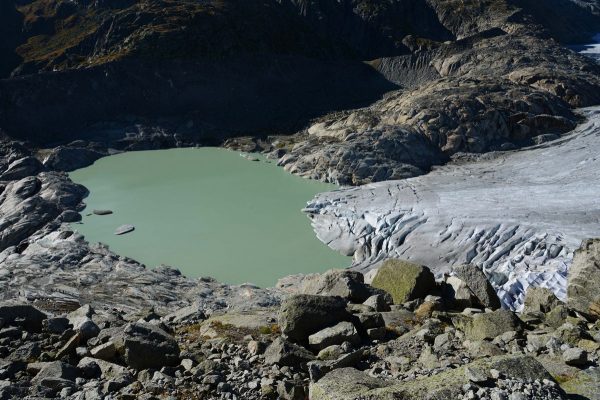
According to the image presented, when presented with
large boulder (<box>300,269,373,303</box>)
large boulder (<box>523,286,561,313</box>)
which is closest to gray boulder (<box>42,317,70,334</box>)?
large boulder (<box>300,269,373,303</box>)

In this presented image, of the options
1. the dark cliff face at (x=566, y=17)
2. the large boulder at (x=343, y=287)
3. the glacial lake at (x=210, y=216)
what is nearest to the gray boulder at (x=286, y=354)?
the large boulder at (x=343, y=287)

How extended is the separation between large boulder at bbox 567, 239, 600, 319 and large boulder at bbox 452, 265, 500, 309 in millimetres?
1238

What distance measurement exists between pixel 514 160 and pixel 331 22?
123 feet

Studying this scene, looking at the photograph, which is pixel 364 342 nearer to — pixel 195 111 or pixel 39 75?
pixel 195 111

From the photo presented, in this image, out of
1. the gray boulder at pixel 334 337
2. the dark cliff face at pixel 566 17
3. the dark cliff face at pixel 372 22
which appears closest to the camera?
the gray boulder at pixel 334 337

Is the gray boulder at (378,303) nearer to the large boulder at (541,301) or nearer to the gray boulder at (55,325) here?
the large boulder at (541,301)

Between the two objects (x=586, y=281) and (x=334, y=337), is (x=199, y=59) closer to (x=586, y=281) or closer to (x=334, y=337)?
(x=586, y=281)

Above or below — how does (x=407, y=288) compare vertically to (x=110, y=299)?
above

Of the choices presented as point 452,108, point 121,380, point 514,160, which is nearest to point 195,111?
point 452,108

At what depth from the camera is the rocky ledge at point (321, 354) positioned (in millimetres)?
5387

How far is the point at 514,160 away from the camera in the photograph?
2656 cm

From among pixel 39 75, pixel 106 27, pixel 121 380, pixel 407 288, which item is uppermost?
pixel 106 27

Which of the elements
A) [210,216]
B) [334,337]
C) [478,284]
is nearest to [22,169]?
[210,216]

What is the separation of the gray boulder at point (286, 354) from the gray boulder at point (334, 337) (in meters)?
0.25
